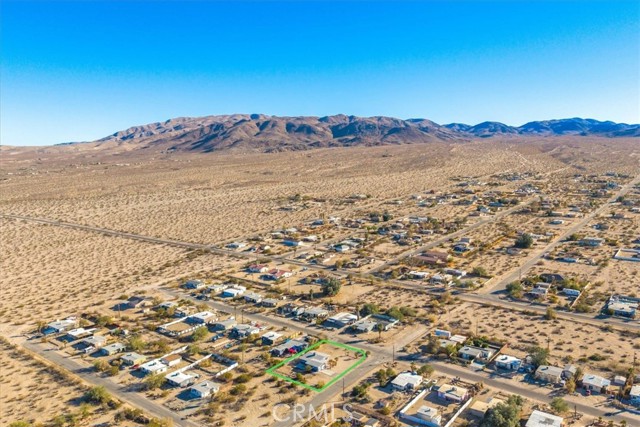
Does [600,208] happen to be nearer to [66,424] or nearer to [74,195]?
[66,424]

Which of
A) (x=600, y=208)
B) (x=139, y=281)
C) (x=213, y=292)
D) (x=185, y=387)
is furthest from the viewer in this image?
(x=600, y=208)

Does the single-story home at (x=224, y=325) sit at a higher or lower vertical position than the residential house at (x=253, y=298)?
lower

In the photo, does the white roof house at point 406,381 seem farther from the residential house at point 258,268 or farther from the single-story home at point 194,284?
the residential house at point 258,268

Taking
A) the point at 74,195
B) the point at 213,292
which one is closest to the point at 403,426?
the point at 213,292

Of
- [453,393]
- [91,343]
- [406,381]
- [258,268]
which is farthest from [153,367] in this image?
[258,268]

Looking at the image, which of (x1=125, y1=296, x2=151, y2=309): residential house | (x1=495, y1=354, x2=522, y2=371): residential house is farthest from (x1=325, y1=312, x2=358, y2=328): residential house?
(x1=125, y1=296, x2=151, y2=309): residential house

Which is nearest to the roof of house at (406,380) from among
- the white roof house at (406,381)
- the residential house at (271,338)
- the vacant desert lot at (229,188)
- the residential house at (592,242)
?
the white roof house at (406,381)
